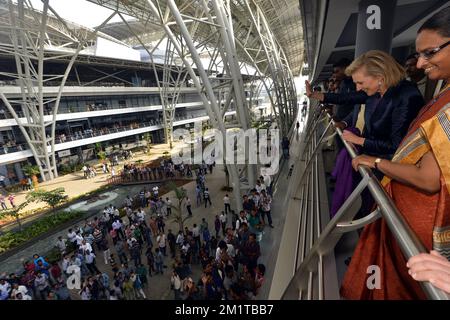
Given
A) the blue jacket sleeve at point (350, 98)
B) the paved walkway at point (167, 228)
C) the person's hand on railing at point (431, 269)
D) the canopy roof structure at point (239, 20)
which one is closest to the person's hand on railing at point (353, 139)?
the blue jacket sleeve at point (350, 98)

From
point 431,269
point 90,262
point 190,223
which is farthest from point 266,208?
point 431,269

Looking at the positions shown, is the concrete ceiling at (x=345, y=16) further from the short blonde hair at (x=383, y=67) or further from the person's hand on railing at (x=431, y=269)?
the person's hand on railing at (x=431, y=269)

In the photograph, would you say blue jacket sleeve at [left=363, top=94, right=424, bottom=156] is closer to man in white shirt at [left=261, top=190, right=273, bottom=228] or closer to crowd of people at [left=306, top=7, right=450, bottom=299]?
crowd of people at [left=306, top=7, right=450, bottom=299]

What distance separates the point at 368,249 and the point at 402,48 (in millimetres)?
18697

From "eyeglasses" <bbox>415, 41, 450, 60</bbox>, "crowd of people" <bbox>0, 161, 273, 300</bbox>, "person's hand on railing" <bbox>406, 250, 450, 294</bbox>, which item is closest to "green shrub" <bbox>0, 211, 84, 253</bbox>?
"crowd of people" <bbox>0, 161, 273, 300</bbox>

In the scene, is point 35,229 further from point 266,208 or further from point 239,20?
point 239,20

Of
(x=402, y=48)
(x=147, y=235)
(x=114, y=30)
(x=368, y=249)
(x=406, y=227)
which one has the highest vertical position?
(x=114, y=30)

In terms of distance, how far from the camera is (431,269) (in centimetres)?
77

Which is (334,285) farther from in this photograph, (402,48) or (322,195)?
(402,48)

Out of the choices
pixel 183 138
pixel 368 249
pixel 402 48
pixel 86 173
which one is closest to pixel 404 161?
pixel 368 249

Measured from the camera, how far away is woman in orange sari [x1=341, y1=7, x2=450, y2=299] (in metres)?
1.07

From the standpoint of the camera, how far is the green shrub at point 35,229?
13.6m

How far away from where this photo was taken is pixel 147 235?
10.3 m

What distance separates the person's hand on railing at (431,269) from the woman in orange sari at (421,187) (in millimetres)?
308
